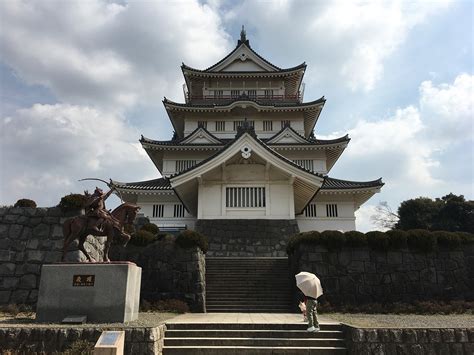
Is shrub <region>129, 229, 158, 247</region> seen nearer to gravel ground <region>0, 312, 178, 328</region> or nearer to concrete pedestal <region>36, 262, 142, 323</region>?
gravel ground <region>0, 312, 178, 328</region>

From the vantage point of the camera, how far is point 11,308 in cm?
996

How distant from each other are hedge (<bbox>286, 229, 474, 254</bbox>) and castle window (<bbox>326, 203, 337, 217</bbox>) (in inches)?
429

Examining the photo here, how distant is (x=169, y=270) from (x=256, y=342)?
573 cm

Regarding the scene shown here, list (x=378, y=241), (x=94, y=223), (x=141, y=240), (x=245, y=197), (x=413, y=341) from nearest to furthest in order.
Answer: (x=413, y=341), (x=94, y=223), (x=378, y=241), (x=141, y=240), (x=245, y=197)

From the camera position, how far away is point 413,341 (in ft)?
22.7

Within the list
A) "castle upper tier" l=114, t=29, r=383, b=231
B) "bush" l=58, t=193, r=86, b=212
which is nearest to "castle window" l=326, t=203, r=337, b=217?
"castle upper tier" l=114, t=29, r=383, b=231

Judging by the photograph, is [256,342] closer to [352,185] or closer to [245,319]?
[245,319]

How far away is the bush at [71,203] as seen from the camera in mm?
11477

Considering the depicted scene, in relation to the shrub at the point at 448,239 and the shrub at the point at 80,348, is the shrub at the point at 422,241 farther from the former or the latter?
the shrub at the point at 80,348

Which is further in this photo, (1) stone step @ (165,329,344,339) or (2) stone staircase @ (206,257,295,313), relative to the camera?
(2) stone staircase @ (206,257,295,313)

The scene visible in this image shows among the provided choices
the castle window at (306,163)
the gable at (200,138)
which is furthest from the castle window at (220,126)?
the castle window at (306,163)

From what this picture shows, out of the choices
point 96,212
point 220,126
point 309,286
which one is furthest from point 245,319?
point 220,126

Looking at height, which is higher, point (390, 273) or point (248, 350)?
point (390, 273)

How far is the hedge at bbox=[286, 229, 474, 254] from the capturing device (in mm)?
12211
